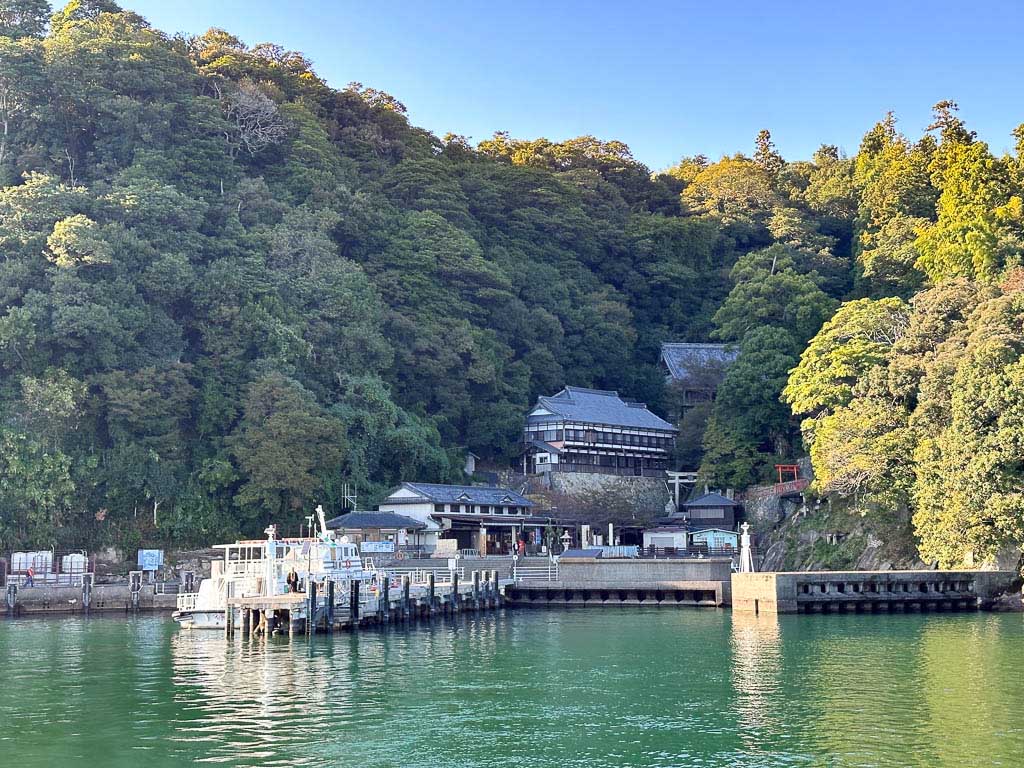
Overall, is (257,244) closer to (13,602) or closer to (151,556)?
(151,556)

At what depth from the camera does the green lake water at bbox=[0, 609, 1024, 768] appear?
19516 millimetres

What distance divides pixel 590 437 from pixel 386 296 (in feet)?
47.2

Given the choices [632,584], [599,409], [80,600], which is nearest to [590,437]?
[599,409]

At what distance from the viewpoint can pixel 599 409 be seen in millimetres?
70688

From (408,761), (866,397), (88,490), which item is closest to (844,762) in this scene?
(408,761)

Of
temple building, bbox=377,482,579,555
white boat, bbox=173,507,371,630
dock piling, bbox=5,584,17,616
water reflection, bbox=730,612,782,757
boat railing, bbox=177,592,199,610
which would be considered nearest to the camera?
water reflection, bbox=730,612,782,757

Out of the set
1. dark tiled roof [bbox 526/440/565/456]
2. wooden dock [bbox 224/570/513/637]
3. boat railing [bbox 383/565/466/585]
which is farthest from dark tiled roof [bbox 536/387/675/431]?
wooden dock [bbox 224/570/513/637]

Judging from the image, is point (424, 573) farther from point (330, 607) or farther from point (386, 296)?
point (386, 296)

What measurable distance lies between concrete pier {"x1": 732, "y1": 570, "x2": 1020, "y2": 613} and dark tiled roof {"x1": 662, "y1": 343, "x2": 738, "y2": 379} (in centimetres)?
3022

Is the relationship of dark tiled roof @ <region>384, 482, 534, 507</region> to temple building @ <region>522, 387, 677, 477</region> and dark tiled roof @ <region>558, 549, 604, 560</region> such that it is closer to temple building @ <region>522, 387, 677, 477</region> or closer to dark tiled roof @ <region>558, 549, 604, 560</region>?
temple building @ <region>522, 387, 677, 477</region>

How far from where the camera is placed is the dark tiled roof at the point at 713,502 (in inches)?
2483

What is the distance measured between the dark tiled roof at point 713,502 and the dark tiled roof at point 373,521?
16.5m

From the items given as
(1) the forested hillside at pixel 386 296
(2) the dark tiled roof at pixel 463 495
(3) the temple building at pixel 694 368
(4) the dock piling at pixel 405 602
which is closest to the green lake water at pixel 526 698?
(4) the dock piling at pixel 405 602

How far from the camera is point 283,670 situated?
94.7 ft
